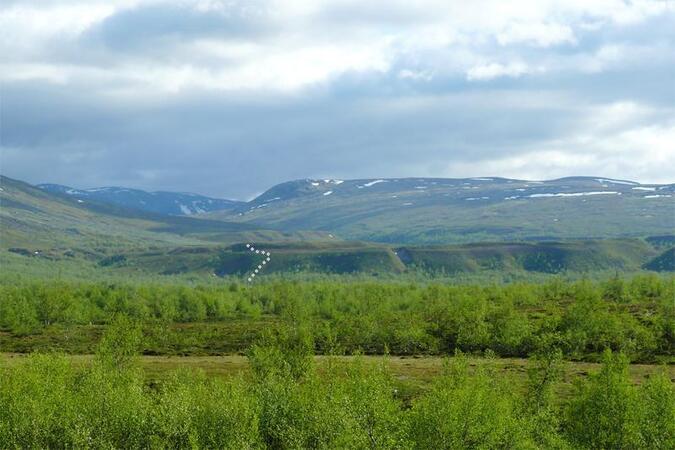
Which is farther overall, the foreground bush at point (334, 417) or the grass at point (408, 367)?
the grass at point (408, 367)

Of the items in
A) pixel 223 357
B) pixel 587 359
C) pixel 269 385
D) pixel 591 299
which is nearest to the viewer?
pixel 269 385

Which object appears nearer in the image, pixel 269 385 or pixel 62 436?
pixel 62 436

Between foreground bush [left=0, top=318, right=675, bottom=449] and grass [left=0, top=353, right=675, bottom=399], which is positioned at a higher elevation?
foreground bush [left=0, top=318, right=675, bottom=449]

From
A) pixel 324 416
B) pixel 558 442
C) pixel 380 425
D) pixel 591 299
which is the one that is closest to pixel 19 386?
pixel 324 416

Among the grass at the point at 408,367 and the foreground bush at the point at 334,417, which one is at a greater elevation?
the foreground bush at the point at 334,417

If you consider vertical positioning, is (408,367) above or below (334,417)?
below

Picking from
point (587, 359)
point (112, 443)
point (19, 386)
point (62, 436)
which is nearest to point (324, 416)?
point (112, 443)

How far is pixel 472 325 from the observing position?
170 meters

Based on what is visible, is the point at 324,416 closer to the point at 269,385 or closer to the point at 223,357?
the point at 269,385

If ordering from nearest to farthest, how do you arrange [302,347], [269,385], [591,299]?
[269,385] < [302,347] < [591,299]

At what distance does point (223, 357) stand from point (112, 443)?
8775 cm

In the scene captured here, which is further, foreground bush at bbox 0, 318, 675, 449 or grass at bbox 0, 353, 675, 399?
grass at bbox 0, 353, 675, 399

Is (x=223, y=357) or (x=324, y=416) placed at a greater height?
(x=324, y=416)

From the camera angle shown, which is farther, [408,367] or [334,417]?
[408,367]
